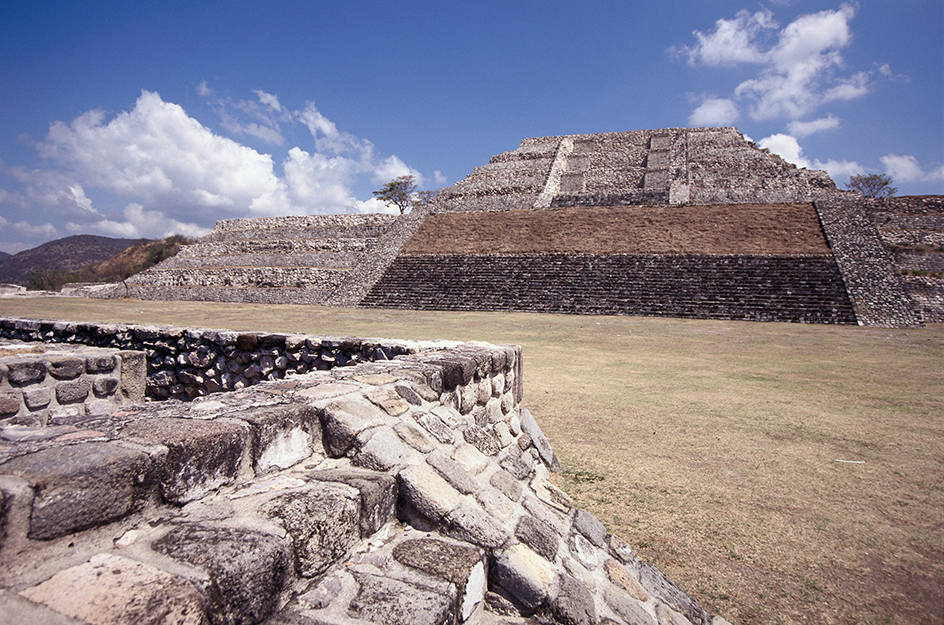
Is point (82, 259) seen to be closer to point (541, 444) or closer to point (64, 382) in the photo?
point (64, 382)

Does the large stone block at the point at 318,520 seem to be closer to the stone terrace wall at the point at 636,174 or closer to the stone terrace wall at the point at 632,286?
the stone terrace wall at the point at 632,286

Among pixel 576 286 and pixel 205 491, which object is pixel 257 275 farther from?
pixel 205 491

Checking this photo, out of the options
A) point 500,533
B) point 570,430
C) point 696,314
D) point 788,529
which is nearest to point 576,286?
point 696,314

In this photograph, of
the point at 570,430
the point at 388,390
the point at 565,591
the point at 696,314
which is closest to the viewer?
the point at 565,591

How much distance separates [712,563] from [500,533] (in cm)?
134

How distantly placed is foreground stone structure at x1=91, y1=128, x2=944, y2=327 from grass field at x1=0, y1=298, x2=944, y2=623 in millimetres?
8426

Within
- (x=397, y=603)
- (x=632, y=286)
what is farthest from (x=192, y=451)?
(x=632, y=286)

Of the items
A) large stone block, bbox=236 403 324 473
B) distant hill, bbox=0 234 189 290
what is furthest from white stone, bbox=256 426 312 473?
distant hill, bbox=0 234 189 290

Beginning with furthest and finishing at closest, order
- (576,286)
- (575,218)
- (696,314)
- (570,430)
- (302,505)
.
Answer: (575,218), (576,286), (696,314), (570,430), (302,505)

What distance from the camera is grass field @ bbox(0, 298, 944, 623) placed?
2301mm

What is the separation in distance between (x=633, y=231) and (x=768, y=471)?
1998 cm

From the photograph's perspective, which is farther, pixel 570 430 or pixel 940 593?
pixel 570 430

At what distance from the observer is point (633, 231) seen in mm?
22188

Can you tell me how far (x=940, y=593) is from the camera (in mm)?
2219
